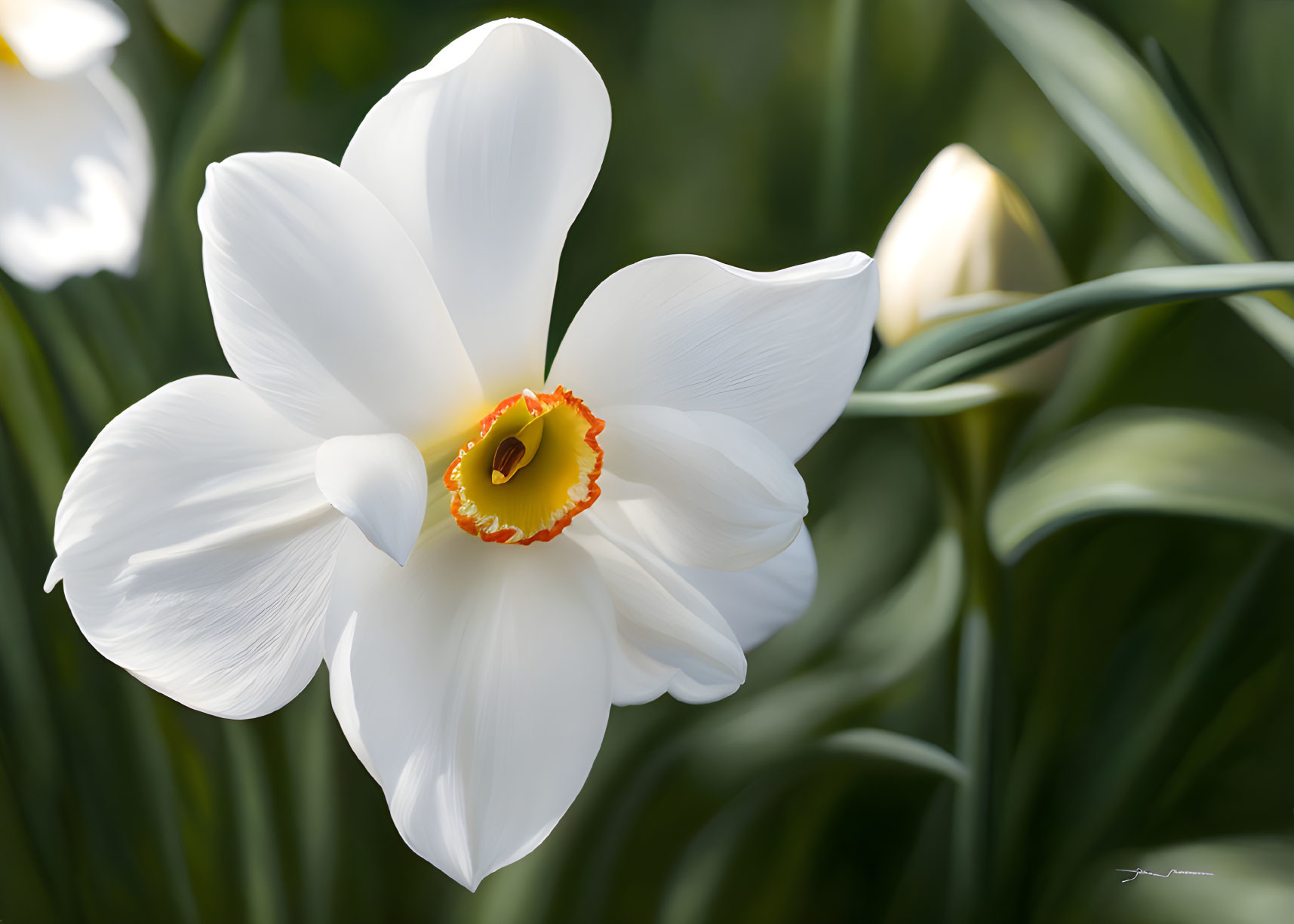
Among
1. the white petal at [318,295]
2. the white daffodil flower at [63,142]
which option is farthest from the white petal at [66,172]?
the white petal at [318,295]

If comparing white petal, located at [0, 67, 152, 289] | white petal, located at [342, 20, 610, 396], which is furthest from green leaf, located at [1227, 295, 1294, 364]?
white petal, located at [0, 67, 152, 289]

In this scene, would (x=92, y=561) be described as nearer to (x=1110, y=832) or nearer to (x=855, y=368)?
(x=855, y=368)

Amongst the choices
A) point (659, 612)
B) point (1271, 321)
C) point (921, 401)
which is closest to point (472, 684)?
point (659, 612)

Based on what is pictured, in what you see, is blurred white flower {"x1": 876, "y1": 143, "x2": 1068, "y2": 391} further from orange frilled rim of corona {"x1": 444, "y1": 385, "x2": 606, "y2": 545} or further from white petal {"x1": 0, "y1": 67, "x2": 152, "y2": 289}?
white petal {"x1": 0, "y1": 67, "x2": 152, "y2": 289}

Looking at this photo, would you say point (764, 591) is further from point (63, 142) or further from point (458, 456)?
point (63, 142)

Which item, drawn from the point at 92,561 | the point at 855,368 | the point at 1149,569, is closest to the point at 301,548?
the point at 92,561

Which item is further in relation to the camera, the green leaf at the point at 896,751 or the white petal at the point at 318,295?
the green leaf at the point at 896,751

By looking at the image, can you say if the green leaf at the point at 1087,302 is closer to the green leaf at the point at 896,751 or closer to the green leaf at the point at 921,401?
the green leaf at the point at 921,401
